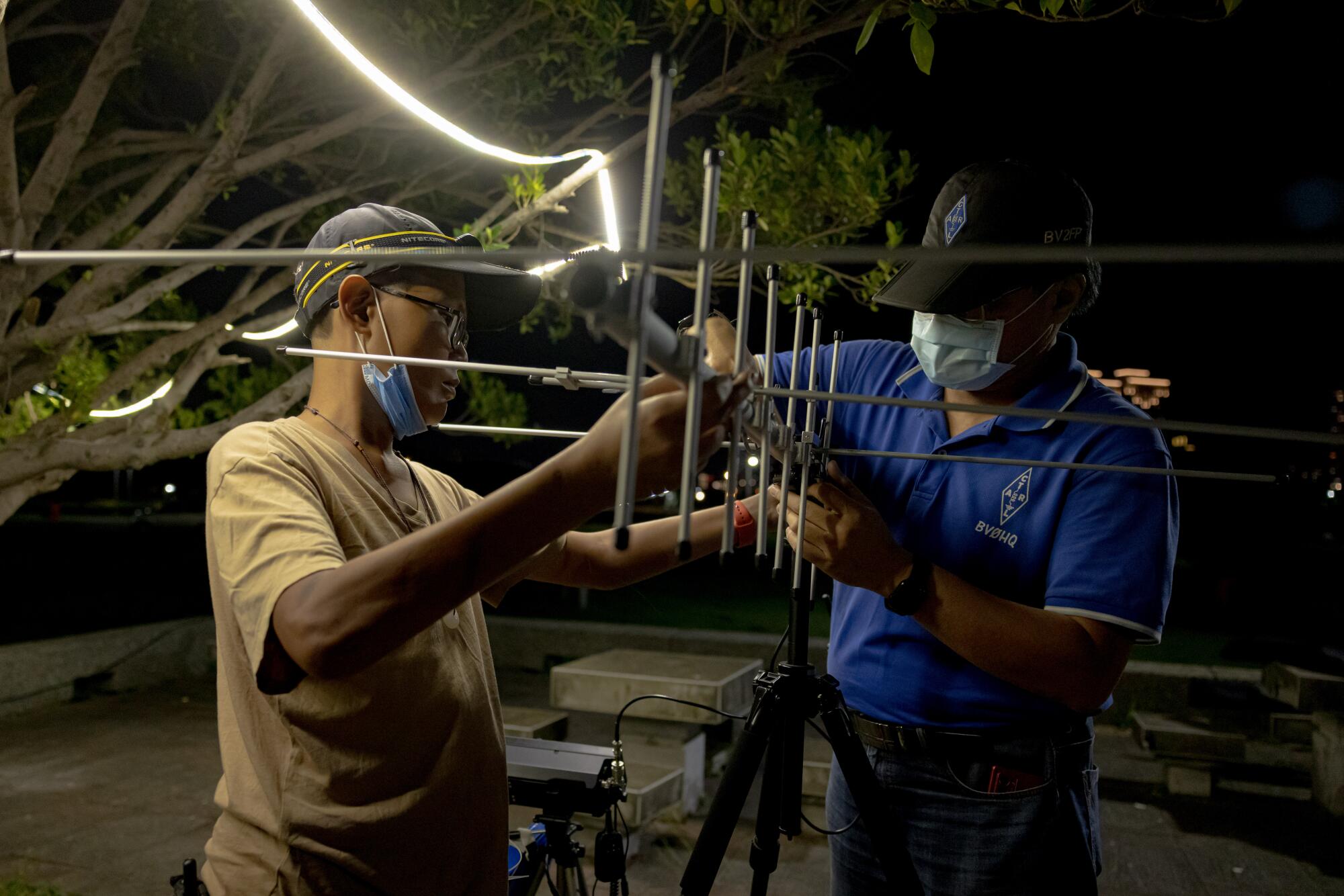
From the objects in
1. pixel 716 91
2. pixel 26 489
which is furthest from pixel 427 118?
pixel 26 489

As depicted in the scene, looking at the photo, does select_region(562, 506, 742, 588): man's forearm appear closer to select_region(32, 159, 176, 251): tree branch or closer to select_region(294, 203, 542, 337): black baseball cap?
select_region(294, 203, 542, 337): black baseball cap

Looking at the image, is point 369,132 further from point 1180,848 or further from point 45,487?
point 1180,848

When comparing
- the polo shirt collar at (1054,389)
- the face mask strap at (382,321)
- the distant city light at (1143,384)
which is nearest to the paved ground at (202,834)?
the polo shirt collar at (1054,389)

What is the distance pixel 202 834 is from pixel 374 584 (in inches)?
201

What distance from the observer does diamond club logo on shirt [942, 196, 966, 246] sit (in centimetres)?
190

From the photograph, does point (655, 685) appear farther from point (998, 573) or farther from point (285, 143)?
point (998, 573)

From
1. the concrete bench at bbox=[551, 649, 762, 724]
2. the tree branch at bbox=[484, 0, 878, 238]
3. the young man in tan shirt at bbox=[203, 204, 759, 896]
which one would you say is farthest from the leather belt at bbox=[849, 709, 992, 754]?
the concrete bench at bbox=[551, 649, 762, 724]

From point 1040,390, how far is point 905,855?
108 cm

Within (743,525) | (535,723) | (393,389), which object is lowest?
(535,723)

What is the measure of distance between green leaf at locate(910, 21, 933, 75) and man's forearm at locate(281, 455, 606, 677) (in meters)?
1.19

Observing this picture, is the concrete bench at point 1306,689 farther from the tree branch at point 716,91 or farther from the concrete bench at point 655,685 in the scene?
the tree branch at point 716,91

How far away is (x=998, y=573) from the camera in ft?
6.11

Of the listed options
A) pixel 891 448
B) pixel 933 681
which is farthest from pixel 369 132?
pixel 933 681

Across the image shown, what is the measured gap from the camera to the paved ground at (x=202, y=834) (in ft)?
15.2
